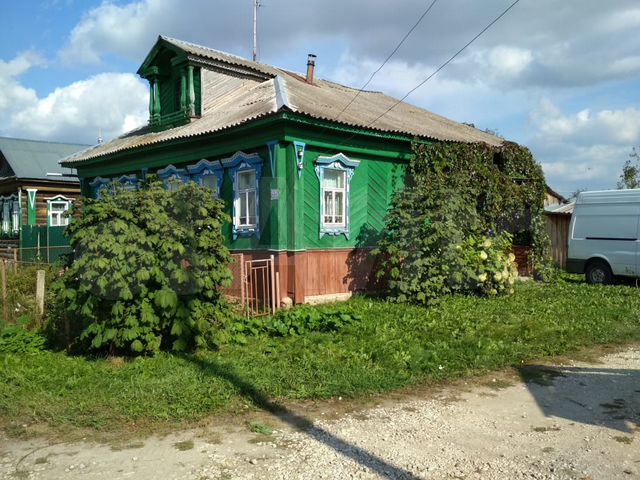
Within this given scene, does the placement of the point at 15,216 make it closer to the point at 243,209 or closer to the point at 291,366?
the point at 243,209

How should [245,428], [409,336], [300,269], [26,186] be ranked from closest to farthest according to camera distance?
[245,428] < [409,336] < [300,269] < [26,186]

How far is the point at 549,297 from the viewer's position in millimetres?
11188

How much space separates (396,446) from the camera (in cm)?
414

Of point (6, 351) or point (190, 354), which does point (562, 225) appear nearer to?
point (190, 354)

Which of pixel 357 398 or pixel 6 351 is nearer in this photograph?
pixel 357 398

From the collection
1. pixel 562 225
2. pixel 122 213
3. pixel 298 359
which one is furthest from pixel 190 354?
pixel 562 225

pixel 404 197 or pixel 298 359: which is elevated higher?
pixel 404 197

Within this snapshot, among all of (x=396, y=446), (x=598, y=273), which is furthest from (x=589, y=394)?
(x=598, y=273)

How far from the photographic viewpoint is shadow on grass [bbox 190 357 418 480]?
377 cm

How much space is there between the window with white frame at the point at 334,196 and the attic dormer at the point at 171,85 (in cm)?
471

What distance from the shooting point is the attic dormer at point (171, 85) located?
1409 centimetres

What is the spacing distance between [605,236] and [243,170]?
8.95 metres

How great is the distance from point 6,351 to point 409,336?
16.8ft

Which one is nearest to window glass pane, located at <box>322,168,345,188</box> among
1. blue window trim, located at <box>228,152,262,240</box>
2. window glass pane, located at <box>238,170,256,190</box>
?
blue window trim, located at <box>228,152,262,240</box>
